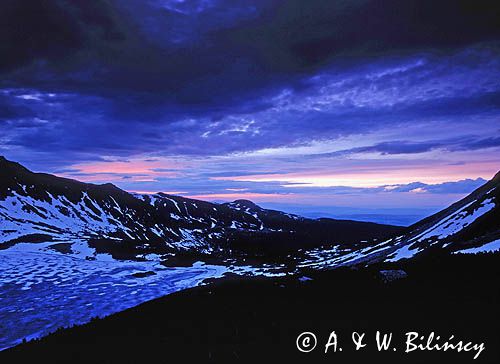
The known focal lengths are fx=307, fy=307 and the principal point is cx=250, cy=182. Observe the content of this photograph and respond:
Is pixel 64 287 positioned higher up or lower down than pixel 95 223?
lower down

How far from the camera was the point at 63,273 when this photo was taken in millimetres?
47312

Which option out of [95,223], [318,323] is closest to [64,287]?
[318,323]

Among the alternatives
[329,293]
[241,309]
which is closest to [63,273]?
[241,309]
